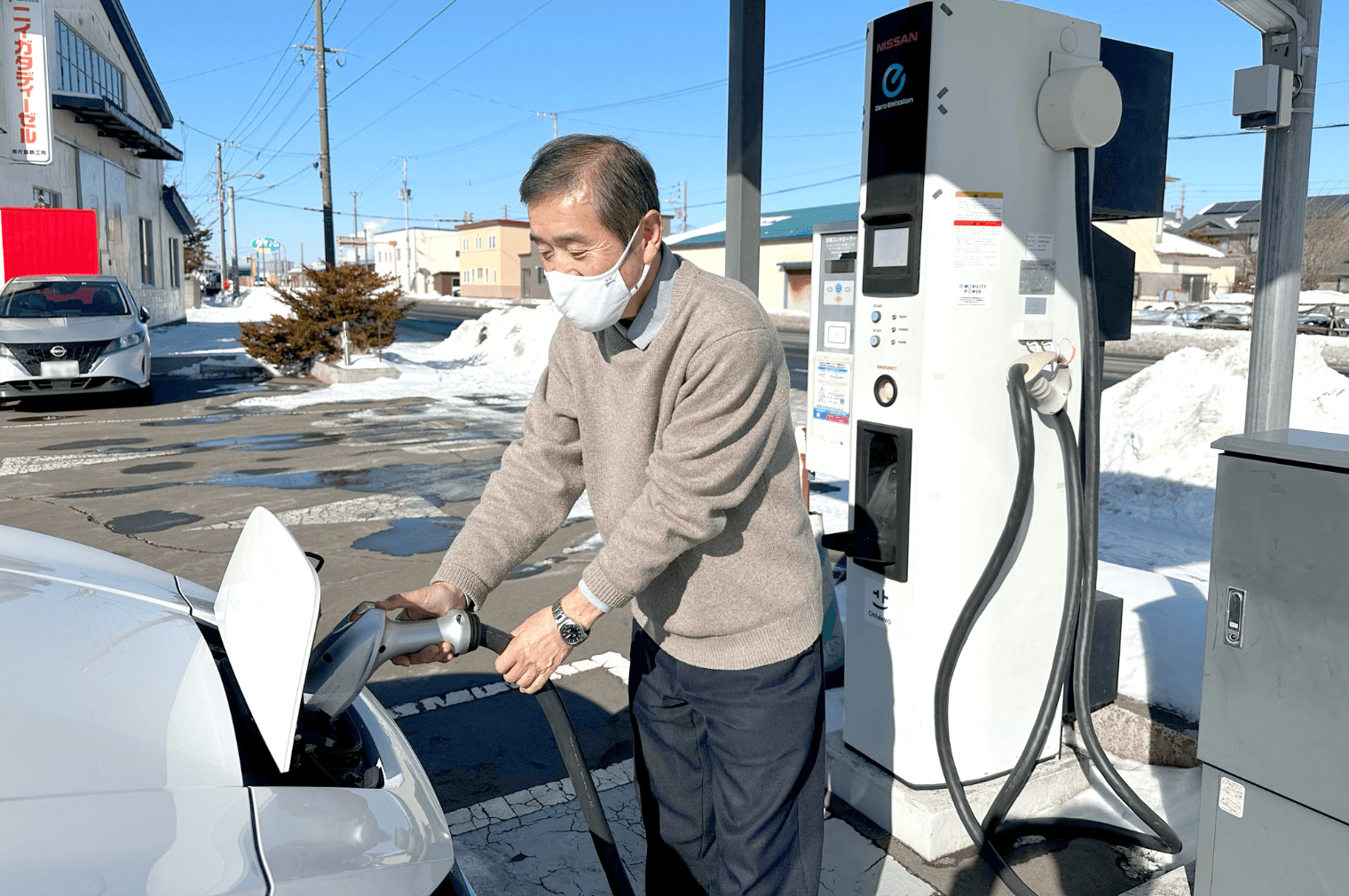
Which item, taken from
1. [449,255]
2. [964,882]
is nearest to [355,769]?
[964,882]

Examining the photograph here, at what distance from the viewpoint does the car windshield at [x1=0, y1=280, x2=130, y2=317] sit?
12.9 metres

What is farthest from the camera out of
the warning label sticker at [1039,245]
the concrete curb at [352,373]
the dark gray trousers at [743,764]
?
the concrete curb at [352,373]

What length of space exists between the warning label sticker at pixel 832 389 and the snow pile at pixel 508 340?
45.5 feet

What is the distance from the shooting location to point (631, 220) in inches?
77.9

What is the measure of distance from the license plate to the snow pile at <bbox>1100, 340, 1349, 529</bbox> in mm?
11477

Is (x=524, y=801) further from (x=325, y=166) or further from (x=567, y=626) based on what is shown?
(x=325, y=166)

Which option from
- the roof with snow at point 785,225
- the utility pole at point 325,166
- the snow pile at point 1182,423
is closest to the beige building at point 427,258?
the roof with snow at point 785,225

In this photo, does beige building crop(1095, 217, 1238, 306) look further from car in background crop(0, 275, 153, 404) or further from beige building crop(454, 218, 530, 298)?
car in background crop(0, 275, 153, 404)

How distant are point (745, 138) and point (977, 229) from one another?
7.58 ft

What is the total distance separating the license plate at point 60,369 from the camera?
1213 centimetres

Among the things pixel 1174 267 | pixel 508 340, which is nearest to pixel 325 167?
pixel 508 340

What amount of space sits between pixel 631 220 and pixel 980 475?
4.65ft

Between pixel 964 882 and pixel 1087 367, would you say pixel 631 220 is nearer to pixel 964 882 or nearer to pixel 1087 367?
pixel 1087 367

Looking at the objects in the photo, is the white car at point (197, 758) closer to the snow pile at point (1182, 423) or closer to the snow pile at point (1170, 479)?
the snow pile at point (1170, 479)
